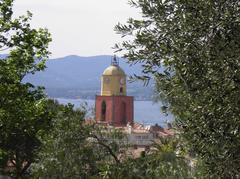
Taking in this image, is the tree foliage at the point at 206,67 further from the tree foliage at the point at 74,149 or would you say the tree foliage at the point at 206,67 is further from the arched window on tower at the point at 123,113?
the arched window on tower at the point at 123,113

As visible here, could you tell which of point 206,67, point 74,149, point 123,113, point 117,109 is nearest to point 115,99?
point 117,109

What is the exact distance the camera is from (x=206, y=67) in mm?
5605

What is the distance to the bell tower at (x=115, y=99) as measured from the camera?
322ft

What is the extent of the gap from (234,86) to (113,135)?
18.7 metres

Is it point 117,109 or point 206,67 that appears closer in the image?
point 206,67

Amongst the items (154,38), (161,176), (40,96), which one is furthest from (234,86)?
(40,96)

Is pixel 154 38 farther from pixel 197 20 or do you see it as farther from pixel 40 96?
pixel 40 96

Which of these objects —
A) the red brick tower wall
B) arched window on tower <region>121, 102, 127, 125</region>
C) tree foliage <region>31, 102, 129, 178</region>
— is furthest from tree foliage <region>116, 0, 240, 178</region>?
arched window on tower <region>121, 102, 127, 125</region>

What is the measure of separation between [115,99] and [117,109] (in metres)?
1.94

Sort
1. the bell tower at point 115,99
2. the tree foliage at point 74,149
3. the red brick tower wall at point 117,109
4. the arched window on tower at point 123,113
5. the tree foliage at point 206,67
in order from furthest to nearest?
the arched window on tower at point 123,113 < the bell tower at point 115,99 < the red brick tower wall at point 117,109 < the tree foliage at point 74,149 < the tree foliage at point 206,67

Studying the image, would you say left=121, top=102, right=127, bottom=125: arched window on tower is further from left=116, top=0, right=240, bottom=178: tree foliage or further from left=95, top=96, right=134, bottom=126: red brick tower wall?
left=116, top=0, right=240, bottom=178: tree foliage

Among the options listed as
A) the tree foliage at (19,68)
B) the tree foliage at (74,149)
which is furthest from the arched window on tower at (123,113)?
the tree foliage at (19,68)

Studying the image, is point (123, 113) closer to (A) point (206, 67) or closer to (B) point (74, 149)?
(B) point (74, 149)

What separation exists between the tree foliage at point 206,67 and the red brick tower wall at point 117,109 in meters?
90.0
